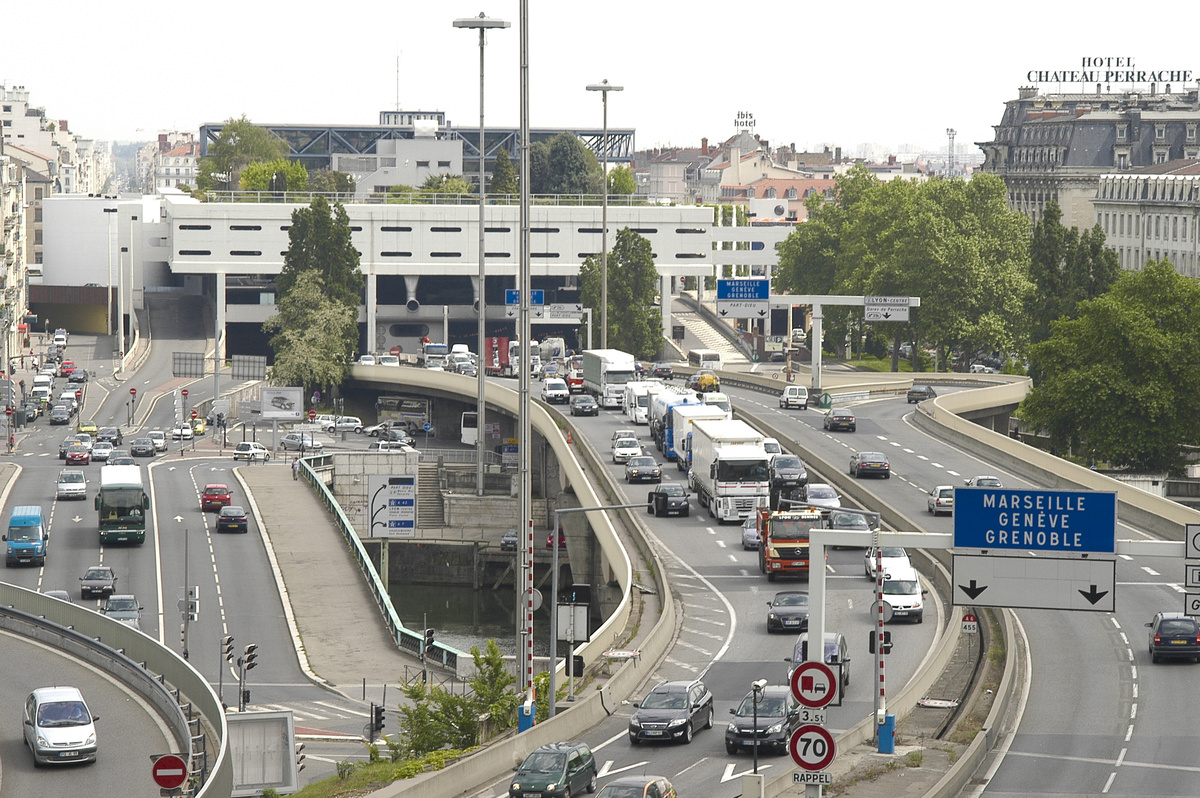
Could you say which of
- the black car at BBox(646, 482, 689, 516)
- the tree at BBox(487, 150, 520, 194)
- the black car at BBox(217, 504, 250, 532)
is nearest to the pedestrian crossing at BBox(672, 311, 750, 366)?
the tree at BBox(487, 150, 520, 194)

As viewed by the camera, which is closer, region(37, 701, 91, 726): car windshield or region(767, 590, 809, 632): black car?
region(37, 701, 91, 726): car windshield

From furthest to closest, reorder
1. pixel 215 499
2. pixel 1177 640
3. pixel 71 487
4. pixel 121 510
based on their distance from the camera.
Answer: pixel 71 487 → pixel 215 499 → pixel 121 510 → pixel 1177 640

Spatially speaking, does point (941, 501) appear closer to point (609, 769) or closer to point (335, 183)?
point (609, 769)

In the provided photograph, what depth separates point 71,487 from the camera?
3110 inches

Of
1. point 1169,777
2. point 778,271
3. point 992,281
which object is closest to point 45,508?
point 1169,777

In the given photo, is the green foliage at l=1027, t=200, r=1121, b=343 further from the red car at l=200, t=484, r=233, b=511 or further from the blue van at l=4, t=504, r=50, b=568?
the blue van at l=4, t=504, r=50, b=568

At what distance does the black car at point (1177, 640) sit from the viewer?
40375 millimetres

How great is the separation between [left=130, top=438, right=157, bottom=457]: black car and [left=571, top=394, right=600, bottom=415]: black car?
88.1ft

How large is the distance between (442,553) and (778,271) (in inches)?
3126

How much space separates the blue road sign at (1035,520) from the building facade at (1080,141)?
431ft

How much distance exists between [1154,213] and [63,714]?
117511 millimetres

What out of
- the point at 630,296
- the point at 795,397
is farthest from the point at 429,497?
the point at 630,296

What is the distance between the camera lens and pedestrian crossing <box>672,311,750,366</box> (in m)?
151

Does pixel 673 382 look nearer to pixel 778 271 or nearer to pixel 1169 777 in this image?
pixel 778 271
